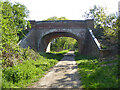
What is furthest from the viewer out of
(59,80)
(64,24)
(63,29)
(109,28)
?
(64,24)

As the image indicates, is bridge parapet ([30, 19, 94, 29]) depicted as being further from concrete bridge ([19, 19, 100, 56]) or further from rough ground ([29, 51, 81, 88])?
rough ground ([29, 51, 81, 88])

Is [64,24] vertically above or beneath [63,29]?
above

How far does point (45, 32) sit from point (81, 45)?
6346mm

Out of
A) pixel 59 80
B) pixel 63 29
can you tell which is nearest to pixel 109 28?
pixel 59 80

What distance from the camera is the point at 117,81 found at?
4461 millimetres

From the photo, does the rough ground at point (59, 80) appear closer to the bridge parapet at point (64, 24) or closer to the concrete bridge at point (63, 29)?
the concrete bridge at point (63, 29)

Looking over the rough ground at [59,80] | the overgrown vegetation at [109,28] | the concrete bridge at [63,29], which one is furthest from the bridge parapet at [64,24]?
the rough ground at [59,80]

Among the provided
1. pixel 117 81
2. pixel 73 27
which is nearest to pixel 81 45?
pixel 73 27

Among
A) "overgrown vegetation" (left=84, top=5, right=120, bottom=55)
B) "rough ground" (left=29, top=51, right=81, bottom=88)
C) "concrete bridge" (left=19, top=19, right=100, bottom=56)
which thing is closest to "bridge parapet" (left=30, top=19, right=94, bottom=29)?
"concrete bridge" (left=19, top=19, right=100, bottom=56)

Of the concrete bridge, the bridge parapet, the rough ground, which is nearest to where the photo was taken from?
the rough ground


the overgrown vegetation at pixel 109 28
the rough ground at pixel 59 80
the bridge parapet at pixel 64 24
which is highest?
the bridge parapet at pixel 64 24

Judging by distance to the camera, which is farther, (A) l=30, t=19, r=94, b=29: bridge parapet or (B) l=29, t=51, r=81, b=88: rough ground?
(A) l=30, t=19, r=94, b=29: bridge parapet

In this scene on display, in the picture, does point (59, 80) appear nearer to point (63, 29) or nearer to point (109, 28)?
point (109, 28)

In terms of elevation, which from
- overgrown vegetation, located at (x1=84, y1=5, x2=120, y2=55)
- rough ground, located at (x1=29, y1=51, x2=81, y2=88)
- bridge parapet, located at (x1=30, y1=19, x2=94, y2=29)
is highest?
bridge parapet, located at (x1=30, y1=19, x2=94, y2=29)
